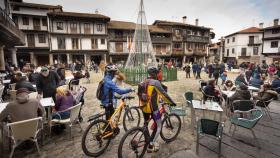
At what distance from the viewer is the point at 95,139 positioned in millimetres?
3914

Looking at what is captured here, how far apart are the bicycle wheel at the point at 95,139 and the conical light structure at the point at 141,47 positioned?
383 inches

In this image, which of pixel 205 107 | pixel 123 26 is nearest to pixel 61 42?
pixel 123 26

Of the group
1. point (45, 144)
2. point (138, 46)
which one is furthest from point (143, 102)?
point (138, 46)

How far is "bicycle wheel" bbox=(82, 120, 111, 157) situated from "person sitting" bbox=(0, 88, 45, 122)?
1.41 m

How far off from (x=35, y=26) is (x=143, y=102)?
3109 centimetres

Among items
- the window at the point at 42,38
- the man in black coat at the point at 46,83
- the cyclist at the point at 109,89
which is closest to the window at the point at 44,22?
the window at the point at 42,38

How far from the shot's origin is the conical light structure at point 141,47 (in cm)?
1306

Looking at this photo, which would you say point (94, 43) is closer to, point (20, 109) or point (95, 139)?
point (20, 109)

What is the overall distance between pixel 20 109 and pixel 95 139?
1.83 m

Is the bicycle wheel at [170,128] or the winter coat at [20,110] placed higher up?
the winter coat at [20,110]

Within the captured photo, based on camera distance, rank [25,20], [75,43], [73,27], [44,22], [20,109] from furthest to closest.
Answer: [75,43], [73,27], [44,22], [25,20], [20,109]

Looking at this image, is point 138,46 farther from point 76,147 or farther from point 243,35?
point 243,35

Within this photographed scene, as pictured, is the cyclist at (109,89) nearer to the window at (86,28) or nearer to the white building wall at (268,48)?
the window at (86,28)

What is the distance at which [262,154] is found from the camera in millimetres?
3871
